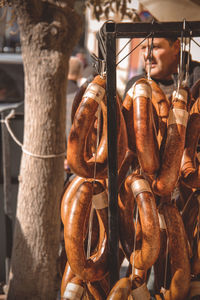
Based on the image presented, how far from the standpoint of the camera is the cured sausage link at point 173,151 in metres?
0.93

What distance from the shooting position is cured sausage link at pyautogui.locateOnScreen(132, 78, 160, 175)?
0.93 m

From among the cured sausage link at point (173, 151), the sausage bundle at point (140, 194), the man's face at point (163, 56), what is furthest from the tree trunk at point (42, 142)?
the cured sausage link at point (173, 151)

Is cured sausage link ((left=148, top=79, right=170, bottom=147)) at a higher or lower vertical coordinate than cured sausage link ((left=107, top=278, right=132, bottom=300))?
higher

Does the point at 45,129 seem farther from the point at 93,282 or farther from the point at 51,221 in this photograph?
the point at 93,282

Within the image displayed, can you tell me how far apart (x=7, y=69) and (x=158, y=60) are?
3191 mm

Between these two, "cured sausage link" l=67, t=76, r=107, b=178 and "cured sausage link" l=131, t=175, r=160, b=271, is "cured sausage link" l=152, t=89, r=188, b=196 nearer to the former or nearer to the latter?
"cured sausage link" l=131, t=175, r=160, b=271

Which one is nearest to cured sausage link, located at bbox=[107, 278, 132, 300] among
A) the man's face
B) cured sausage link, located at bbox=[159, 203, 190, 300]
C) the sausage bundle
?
the sausage bundle

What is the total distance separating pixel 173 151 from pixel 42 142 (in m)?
1.11

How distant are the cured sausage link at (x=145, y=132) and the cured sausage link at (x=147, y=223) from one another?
6cm

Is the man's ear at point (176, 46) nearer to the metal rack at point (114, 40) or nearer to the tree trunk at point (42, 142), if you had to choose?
the metal rack at point (114, 40)

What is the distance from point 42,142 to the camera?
1918 mm

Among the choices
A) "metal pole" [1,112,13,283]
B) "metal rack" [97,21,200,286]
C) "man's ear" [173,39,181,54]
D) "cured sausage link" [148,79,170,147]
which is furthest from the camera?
"metal pole" [1,112,13,283]

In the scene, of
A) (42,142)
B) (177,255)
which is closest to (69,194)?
(177,255)

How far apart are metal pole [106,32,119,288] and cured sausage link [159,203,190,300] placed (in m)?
0.15
